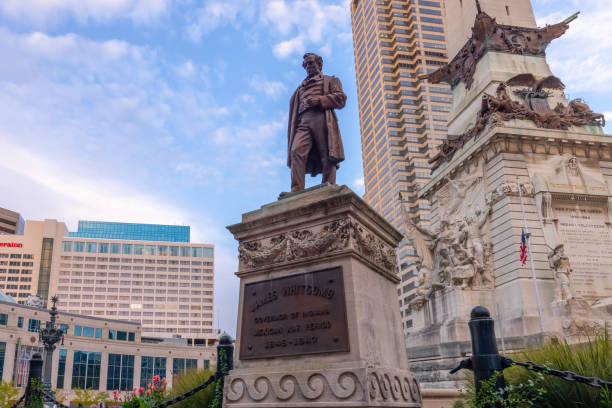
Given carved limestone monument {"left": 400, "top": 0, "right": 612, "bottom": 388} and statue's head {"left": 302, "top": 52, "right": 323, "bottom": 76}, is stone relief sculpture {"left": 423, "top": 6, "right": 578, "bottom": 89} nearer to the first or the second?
carved limestone monument {"left": 400, "top": 0, "right": 612, "bottom": 388}

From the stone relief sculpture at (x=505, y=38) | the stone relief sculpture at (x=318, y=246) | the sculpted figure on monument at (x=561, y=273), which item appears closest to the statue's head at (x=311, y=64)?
the stone relief sculpture at (x=318, y=246)

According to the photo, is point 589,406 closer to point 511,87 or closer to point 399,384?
point 399,384

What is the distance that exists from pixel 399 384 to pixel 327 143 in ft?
14.6

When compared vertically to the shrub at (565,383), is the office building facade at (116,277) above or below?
above

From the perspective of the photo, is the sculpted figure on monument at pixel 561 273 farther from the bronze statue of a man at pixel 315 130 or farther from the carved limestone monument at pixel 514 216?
the bronze statue of a man at pixel 315 130

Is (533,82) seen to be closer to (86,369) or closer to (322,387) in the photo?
(322,387)

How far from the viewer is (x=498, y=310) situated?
23.6 m

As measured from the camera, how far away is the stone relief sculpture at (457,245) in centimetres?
2456

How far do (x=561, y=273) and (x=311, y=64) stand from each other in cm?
1709

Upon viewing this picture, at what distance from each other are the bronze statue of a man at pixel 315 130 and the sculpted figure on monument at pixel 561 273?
16.3m

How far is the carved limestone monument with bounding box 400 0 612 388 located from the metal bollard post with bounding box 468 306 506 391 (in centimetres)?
1438

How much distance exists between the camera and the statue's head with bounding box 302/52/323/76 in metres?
10.0

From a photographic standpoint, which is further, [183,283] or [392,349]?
[183,283]

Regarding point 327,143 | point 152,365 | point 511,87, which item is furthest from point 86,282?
point 327,143
